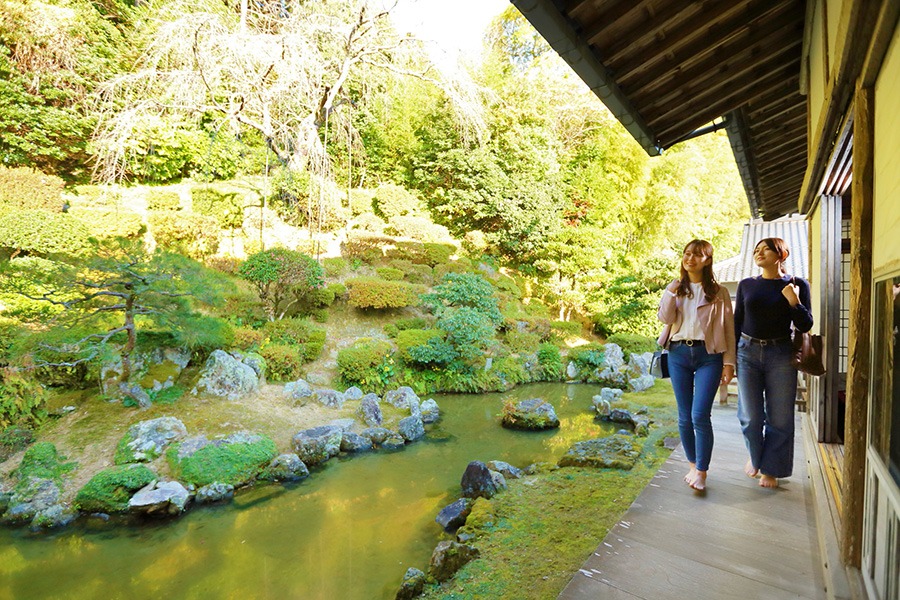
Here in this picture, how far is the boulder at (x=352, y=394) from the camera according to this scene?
6.01 meters

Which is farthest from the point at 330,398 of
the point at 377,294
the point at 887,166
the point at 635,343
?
the point at 635,343

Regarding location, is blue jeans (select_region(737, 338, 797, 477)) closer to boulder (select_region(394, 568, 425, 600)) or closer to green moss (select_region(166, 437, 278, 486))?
boulder (select_region(394, 568, 425, 600))

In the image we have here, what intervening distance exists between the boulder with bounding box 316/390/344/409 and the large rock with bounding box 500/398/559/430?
2.19m

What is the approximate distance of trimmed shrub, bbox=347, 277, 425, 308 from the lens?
813 centimetres

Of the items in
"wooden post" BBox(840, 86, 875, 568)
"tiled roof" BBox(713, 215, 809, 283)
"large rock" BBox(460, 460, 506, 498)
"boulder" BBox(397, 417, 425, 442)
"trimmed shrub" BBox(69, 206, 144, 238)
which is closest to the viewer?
"wooden post" BBox(840, 86, 875, 568)

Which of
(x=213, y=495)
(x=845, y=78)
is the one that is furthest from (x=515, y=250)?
(x=845, y=78)

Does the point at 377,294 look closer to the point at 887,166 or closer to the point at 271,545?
the point at 271,545

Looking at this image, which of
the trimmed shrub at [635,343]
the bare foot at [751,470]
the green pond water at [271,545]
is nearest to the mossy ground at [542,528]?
the green pond water at [271,545]

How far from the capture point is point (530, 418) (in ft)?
18.1

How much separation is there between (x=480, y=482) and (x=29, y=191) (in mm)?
8910

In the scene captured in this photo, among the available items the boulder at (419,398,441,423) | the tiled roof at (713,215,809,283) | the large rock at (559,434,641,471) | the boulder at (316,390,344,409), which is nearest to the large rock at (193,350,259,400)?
the boulder at (316,390,344,409)

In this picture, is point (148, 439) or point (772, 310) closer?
point (772, 310)

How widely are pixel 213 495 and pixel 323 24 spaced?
325 inches

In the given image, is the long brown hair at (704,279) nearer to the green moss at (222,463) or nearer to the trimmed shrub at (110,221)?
the green moss at (222,463)
